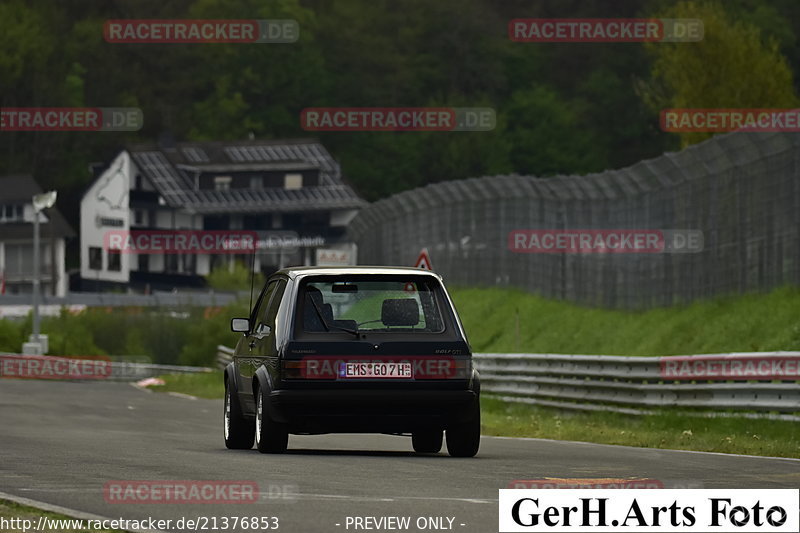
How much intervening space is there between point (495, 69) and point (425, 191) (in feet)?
307

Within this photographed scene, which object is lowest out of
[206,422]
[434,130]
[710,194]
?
[206,422]

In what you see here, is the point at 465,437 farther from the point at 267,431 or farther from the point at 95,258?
the point at 95,258

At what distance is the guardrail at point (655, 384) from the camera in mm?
20500

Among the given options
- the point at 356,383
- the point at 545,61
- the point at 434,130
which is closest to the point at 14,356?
the point at 356,383

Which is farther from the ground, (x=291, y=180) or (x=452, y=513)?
(x=291, y=180)

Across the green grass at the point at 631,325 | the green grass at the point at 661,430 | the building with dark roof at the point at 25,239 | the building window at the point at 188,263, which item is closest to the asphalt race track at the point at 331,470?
the green grass at the point at 661,430

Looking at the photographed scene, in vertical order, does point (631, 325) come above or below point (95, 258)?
below

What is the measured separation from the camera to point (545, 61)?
5556 inches

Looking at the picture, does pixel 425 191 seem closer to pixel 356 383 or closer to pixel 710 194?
pixel 710 194

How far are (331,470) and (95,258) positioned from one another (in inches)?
4382

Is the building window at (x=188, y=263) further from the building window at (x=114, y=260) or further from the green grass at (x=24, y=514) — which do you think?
the green grass at (x=24, y=514)

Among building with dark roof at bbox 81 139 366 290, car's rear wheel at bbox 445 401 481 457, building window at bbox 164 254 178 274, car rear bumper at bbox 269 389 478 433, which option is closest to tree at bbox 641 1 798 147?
car's rear wheel at bbox 445 401 481 457

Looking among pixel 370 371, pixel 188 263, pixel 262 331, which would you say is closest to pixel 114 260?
pixel 188 263

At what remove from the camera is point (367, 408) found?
49.8 feet
